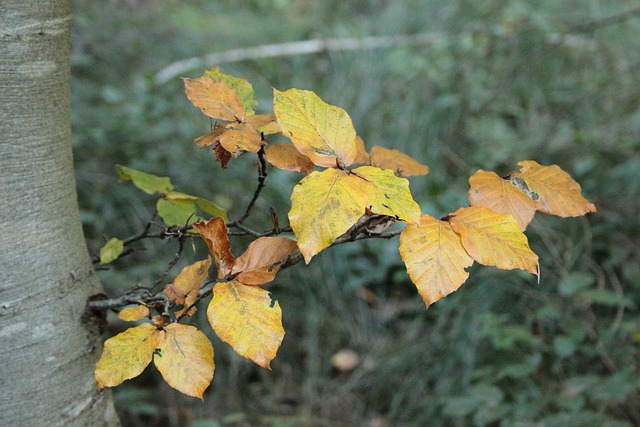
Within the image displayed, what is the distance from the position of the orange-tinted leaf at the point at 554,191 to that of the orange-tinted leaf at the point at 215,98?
0.34 m

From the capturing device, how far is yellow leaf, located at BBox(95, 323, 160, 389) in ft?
2.11

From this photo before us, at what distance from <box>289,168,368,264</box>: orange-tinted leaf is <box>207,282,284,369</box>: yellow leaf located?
91 millimetres

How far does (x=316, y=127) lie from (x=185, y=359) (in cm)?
29

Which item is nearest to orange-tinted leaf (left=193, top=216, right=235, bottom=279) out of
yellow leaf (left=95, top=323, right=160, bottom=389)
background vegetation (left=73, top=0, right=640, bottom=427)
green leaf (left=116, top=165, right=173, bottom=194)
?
yellow leaf (left=95, top=323, right=160, bottom=389)

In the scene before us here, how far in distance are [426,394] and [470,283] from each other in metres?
0.40

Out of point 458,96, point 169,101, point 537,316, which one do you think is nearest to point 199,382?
point 537,316

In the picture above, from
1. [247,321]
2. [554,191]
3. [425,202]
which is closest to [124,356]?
[247,321]

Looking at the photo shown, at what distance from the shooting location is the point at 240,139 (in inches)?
25.2

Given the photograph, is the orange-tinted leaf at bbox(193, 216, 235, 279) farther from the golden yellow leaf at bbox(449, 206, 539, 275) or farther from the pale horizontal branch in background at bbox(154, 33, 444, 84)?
the pale horizontal branch in background at bbox(154, 33, 444, 84)

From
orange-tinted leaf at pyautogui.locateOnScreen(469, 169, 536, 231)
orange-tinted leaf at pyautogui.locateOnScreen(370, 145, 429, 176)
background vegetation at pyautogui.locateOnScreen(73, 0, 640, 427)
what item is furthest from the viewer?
background vegetation at pyautogui.locateOnScreen(73, 0, 640, 427)

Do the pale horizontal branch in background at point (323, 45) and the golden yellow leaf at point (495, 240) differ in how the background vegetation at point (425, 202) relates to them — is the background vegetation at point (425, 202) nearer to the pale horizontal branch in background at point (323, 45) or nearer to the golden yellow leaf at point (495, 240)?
the pale horizontal branch in background at point (323, 45)

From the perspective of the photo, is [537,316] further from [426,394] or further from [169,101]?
[169,101]

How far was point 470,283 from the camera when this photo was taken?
6.60 ft

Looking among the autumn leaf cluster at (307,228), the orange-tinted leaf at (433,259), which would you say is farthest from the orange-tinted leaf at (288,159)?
the orange-tinted leaf at (433,259)
